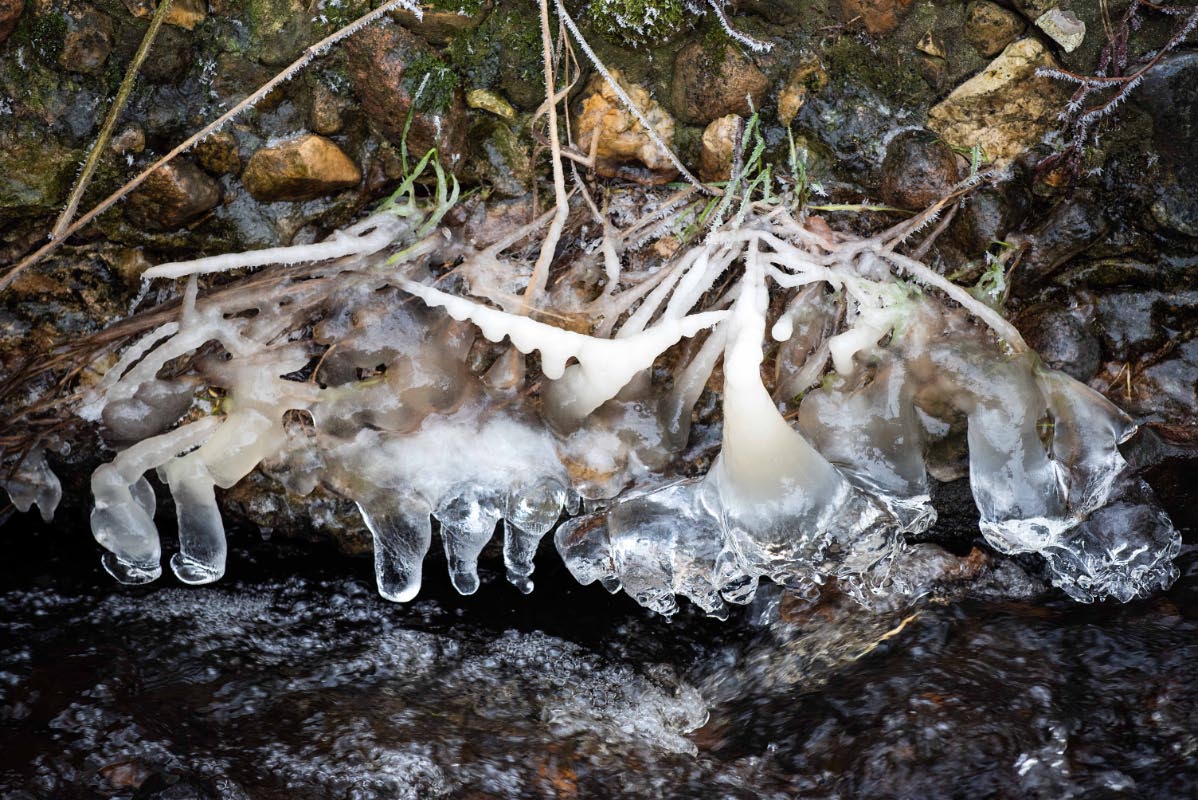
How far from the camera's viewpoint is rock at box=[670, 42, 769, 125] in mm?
2428

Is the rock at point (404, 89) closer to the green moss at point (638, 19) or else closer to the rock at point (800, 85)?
the green moss at point (638, 19)

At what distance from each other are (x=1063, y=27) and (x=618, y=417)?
4.71 feet

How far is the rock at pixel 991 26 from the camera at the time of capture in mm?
2430

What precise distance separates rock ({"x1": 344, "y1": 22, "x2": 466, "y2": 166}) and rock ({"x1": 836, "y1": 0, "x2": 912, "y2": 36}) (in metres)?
0.99

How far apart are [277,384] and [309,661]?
0.72 metres

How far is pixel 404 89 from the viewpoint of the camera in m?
2.43

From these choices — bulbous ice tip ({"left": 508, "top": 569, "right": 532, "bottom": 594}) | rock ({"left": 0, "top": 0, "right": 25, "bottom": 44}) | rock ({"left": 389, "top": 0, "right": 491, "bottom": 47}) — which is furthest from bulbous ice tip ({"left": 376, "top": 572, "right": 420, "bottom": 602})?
rock ({"left": 0, "top": 0, "right": 25, "bottom": 44})

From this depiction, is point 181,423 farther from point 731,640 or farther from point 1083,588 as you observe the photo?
point 1083,588

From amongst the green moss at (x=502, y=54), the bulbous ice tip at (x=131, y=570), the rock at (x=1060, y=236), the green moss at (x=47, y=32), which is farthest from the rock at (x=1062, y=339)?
the green moss at (x=47, y=32)

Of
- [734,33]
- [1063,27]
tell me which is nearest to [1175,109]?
[1063,27]

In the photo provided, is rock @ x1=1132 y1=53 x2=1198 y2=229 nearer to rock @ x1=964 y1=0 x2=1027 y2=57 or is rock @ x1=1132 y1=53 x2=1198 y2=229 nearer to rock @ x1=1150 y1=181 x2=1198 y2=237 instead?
rock @ x1=1150 y1=181 x2=1198 y2=237

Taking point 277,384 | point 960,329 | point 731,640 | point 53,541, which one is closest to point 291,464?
point 277,384

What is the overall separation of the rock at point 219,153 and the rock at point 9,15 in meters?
0.47

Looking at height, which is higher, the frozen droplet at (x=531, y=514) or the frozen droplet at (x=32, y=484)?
the frozen droplet at (x=32, y=484)
